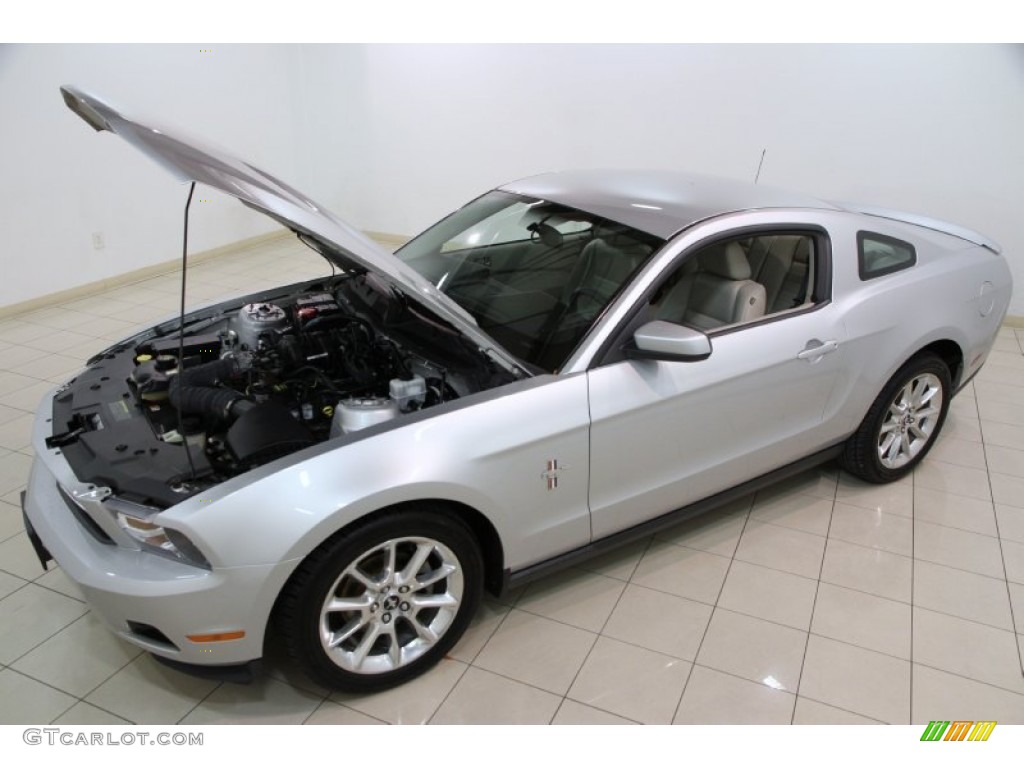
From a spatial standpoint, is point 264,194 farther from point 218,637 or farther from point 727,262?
point 727,262

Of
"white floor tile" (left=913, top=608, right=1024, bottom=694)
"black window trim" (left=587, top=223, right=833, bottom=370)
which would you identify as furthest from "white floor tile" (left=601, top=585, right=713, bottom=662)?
"black window trim" (left=587, top=223, right=833, bottom=370)

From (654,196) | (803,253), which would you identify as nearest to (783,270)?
(803,253)

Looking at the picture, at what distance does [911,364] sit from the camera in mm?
3055

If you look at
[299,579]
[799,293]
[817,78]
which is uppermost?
[817,78]

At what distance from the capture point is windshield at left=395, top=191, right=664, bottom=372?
2398mm

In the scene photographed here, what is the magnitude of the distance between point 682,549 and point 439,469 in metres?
1.23

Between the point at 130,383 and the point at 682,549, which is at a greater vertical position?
the point at 130,383

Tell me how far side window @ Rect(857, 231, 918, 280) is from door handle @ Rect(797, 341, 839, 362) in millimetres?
323

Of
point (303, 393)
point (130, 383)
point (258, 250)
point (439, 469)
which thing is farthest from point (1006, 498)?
point (258, 250)

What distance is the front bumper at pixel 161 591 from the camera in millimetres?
1885

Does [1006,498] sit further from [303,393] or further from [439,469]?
[303,393]

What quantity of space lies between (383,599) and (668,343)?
1049 mm

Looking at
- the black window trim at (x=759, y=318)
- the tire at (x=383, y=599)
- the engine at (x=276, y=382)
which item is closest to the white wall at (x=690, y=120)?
the black window trim at (x=759, y=318)

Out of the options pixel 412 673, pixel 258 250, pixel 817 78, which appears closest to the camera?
pixel 412 673
